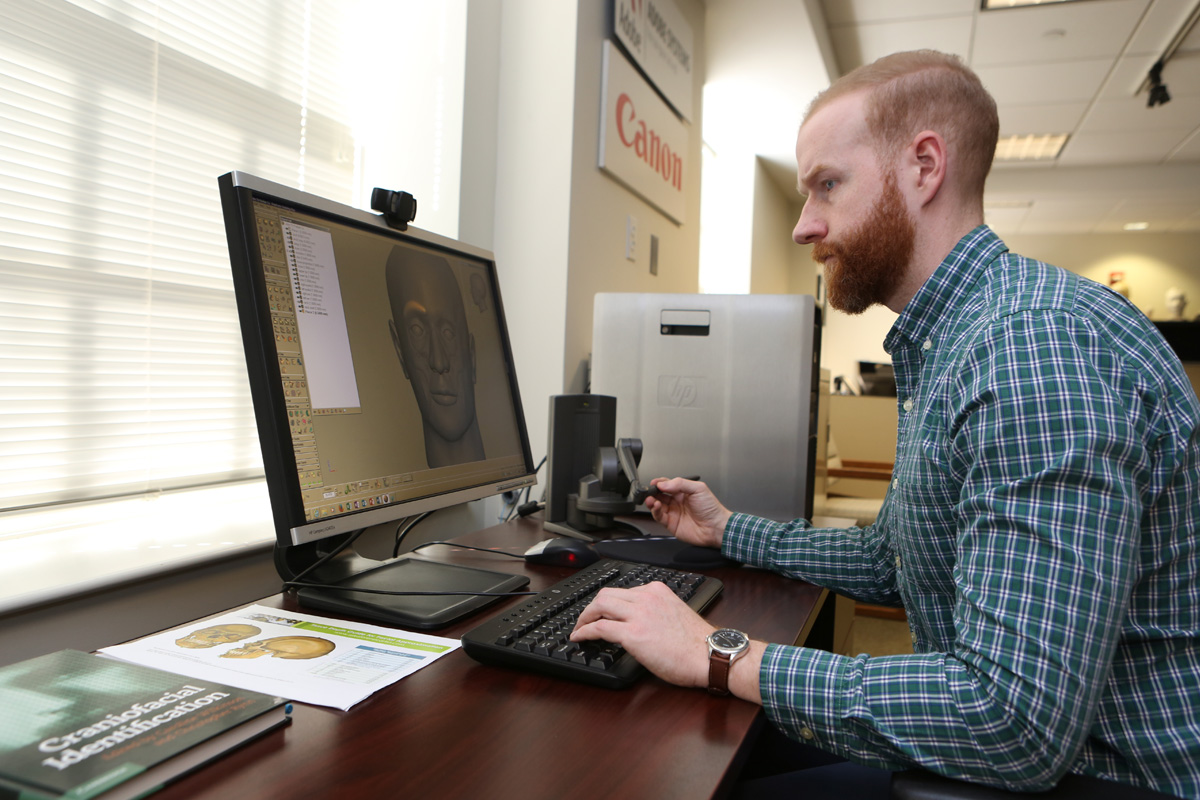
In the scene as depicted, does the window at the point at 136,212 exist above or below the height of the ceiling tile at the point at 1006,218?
below

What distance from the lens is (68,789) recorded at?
432 mm

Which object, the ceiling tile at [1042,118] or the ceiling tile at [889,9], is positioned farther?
the ceiling tile at [1042,118]

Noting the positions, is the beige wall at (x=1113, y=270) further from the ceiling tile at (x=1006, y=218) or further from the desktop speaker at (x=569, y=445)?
the desktop speaker at (x=569, y=445)

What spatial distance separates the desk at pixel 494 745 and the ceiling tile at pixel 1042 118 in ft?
16.6

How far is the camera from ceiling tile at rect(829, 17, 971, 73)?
3.67 metres

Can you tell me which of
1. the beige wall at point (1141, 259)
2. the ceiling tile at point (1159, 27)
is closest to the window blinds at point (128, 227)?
the ceiling tile at point (1159, 27)

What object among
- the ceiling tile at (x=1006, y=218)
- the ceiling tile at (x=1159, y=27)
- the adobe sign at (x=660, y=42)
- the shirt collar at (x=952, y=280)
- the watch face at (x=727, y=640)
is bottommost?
the watch face at (x=727, y=640)

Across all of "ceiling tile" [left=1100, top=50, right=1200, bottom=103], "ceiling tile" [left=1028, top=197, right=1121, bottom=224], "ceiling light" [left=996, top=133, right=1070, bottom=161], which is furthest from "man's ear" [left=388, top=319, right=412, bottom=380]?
"ceiling tile" [left=1028, top=197, right=1121, bottom=224]

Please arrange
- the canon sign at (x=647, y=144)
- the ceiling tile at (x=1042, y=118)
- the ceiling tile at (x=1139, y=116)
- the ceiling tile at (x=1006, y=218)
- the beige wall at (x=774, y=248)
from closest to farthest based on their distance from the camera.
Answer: the canon sign at (x=647, y=144) < the ceiling tile at (x=1139, y=116) < the ceiling tile at (x=1042, y=118) < the beige wall at (x=774, y=248) < the ceiling tile at (x=1006, y=218)

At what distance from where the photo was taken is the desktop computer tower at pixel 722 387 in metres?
1.49

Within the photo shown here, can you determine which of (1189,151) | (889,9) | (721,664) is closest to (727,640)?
(721,664)

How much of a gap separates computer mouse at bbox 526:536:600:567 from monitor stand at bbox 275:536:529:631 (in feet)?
0.29

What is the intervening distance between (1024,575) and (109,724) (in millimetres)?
671

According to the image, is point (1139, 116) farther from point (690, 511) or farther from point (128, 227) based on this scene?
point (128, 227)
